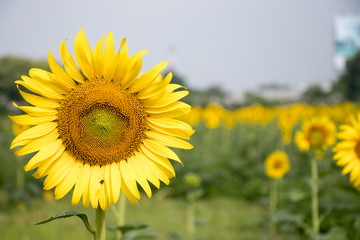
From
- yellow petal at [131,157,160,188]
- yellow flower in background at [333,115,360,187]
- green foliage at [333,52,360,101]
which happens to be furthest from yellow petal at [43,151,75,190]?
green foliage at [333,52,360,101]

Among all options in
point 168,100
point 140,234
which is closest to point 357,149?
point 140,234

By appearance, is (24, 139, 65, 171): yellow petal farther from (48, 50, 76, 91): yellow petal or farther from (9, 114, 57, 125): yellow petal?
(48, 50, 76, 91): yellow petal

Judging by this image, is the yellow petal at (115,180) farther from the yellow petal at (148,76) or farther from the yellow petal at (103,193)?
the yellow petal at (148,76)

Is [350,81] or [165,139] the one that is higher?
[350,81]

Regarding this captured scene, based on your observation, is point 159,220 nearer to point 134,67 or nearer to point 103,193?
point 103,193

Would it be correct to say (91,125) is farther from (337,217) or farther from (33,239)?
(33,239)

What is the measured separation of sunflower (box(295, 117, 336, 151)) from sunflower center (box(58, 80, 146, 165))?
2.17 meters

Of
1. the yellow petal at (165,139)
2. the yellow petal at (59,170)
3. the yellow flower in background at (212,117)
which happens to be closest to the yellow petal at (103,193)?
the yellow petal at (59,170)

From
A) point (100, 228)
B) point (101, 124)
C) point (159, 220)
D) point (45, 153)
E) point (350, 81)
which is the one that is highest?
point (350, 81)

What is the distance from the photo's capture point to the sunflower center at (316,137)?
301 centimetres

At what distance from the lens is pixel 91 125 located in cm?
123

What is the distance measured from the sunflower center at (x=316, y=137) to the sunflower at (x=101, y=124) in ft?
7.08

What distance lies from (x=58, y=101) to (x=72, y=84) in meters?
0.08

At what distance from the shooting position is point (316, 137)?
10.0 ft
